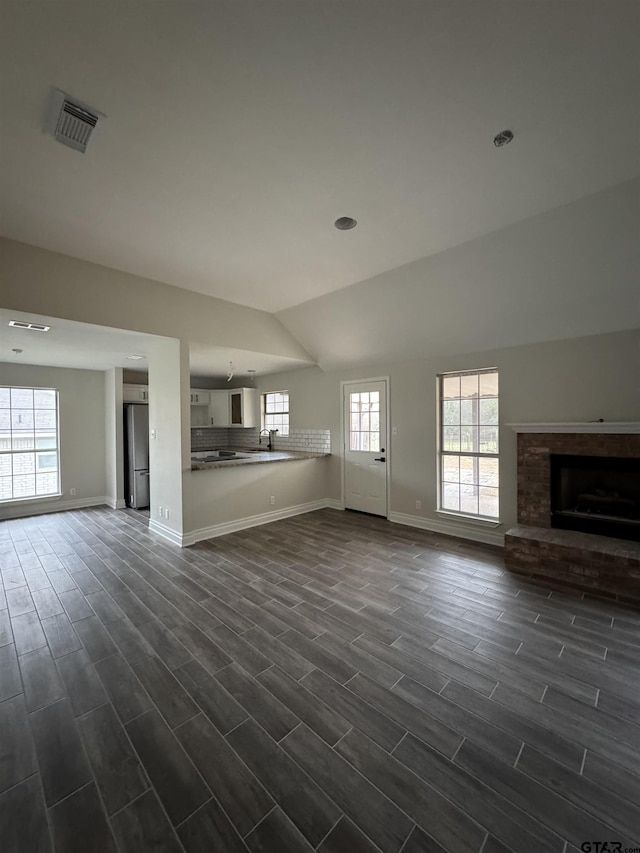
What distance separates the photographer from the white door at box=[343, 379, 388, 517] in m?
5.28

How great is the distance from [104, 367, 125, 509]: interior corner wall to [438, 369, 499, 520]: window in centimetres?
539

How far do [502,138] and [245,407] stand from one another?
5956 millimetres

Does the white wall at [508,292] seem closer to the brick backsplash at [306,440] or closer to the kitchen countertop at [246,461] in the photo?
the brick backsplash at [306,440]

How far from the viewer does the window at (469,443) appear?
166 inches

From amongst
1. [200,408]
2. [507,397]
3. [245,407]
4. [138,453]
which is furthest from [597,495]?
[200,408]

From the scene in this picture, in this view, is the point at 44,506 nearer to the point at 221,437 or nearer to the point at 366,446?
the point at 221,437

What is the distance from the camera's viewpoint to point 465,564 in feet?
11.7

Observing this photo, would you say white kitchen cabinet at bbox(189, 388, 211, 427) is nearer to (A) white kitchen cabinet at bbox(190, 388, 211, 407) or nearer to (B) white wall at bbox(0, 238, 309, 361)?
(A) white kitchen cabinet at bbox(190, 388, 211, 407)

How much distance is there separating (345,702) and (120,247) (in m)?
3.82

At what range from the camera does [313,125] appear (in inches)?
73.0

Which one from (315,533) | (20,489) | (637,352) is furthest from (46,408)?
(637,352)

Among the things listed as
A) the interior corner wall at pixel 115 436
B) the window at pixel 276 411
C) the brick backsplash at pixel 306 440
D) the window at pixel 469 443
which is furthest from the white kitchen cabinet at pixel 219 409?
the window at pixel 469 443

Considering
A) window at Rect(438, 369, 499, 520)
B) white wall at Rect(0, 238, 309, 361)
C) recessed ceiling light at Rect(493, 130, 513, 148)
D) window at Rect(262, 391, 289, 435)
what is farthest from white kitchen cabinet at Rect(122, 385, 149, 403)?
recessed ceiling light at Rect(493, 130, 513, 148)

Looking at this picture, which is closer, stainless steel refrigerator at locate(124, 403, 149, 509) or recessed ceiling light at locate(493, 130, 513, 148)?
recessed ceiling light at locate(493, 130, 513, 148)
